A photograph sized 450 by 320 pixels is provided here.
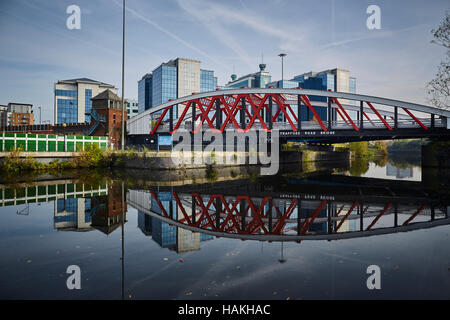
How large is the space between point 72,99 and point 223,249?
127 meters

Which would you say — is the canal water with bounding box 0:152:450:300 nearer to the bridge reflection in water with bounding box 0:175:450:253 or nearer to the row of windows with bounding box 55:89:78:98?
the bridge reflection in water with bounding box 0:175:450:253

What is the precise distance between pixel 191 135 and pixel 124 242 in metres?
44.6

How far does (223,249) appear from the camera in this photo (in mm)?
7027

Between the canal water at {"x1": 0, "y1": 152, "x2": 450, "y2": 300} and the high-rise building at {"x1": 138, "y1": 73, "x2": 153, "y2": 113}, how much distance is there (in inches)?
4722

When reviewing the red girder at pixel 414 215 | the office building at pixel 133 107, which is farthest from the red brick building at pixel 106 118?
the office building at pixel 133 107

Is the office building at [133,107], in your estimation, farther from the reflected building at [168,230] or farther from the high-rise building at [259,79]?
the reflected building at [168,230]

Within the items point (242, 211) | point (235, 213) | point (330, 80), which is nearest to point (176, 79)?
point (330, 80)

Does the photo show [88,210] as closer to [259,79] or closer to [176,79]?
[176,79]

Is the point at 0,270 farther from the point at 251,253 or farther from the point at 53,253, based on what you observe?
the point at 251,253

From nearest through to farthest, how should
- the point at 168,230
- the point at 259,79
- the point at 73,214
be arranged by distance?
the point at 168,230, the point at 73,214, the point at 259,79
